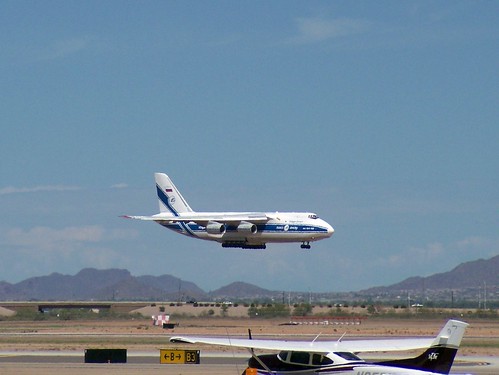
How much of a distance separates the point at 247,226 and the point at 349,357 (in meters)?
67.5

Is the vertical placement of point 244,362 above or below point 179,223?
below

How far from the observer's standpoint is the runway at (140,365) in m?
50.5

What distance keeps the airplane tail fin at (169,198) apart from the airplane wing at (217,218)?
3.55 meters

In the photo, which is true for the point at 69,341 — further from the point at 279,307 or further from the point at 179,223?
the point at 279,307

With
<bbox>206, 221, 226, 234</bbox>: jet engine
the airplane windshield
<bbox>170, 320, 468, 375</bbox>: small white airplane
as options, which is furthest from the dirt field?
the airplane windshield

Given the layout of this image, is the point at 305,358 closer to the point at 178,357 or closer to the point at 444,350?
the point at 444,350

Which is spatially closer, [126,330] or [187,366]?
[187,366]

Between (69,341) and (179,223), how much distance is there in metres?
28.8

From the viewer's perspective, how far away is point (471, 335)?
86562 millimetres

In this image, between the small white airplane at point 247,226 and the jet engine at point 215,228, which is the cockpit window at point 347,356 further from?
the jet engine at point 215,228

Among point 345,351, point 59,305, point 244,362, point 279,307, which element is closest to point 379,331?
point 244,362

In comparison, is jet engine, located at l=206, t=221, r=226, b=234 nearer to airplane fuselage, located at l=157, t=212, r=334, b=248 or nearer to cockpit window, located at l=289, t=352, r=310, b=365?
airplane fuselage, located at l=157, t=212, r=334, b=248

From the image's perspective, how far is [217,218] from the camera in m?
105

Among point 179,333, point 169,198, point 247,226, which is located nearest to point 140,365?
point 179,333
